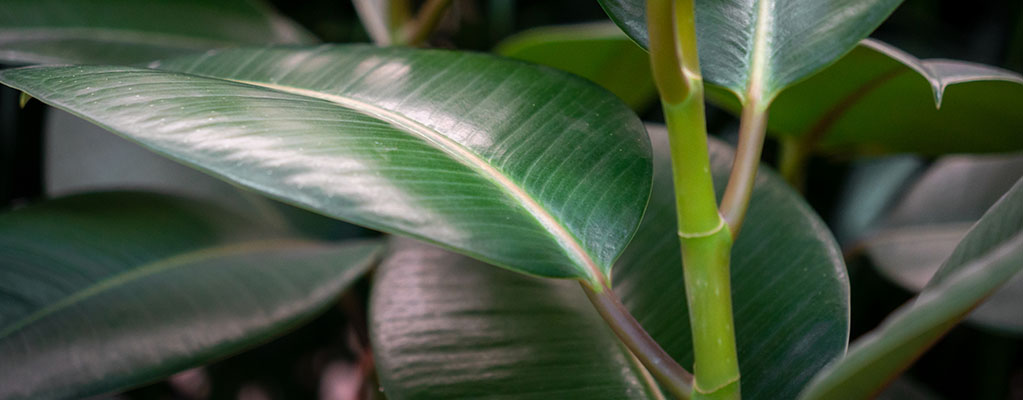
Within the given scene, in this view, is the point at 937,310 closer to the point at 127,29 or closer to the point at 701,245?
the point at 701,245

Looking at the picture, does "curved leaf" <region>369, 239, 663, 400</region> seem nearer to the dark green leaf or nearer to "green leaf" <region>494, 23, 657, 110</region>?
"green leaf" <region>494, 23, 657, 110</region>

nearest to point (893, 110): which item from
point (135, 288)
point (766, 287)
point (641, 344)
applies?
point (766, 287)

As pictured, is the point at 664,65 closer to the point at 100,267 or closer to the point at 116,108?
the point at 116,108

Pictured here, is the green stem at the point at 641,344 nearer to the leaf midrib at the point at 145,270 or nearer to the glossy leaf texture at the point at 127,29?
the leaf midrib at the point at 145,270

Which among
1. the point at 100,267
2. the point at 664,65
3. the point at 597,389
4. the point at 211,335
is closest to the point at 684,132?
the point at 664,65

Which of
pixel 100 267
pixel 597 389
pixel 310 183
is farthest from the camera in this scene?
pixel 100 267

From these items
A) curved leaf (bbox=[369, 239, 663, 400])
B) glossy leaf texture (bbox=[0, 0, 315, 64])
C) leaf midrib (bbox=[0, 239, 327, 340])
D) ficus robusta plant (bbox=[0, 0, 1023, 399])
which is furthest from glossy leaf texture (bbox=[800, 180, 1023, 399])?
glossy leaf texture (bbox=[0, 0, 315, 64])

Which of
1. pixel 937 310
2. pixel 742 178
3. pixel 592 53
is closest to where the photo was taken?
pixel 937 310
